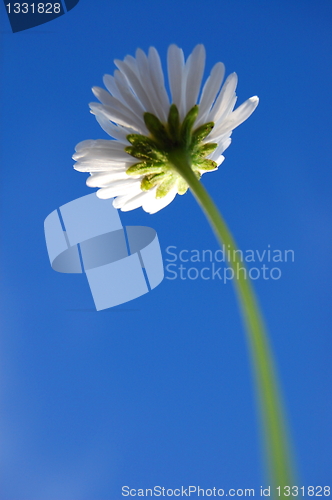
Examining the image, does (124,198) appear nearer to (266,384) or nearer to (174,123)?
(174,123)

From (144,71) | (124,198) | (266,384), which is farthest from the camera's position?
(124,198)

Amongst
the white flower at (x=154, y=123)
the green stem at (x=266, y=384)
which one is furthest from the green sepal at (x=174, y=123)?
the green stem at (x=266, y=384)

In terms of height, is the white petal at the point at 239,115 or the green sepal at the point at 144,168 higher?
the white petal at the point at 239,115

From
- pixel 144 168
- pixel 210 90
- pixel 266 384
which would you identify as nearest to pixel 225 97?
pixel 210 90

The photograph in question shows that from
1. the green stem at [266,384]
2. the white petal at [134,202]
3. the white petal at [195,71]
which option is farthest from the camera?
the white petal at [134,202]

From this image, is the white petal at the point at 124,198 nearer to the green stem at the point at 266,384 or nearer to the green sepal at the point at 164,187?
the green sepal at the point at 164,187

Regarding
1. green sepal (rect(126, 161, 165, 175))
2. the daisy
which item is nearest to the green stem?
the daisy

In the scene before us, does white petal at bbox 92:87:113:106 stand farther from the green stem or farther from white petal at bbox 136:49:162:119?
the green stem

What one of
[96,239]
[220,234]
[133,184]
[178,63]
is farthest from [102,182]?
[96,239]
